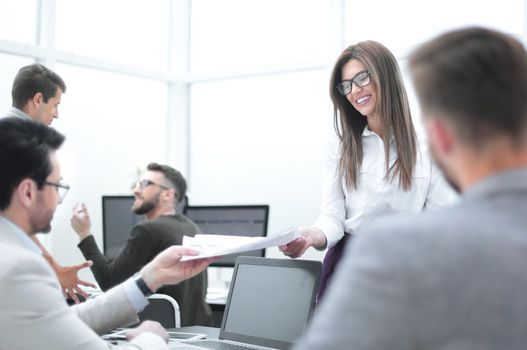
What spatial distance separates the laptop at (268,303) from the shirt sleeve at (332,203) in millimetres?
373

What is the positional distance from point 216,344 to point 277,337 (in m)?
0.22

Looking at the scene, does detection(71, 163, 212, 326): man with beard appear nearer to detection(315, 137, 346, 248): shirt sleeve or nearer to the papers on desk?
detection(315, 137, 346, 248): shirt sleeve

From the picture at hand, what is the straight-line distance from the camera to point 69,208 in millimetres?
5148

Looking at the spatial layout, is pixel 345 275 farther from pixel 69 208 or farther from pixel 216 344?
pixel 69 208

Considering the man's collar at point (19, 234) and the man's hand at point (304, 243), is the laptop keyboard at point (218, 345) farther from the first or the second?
the man's collar at point (19, 234)

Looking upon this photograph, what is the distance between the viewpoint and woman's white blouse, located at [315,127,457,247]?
2355mm

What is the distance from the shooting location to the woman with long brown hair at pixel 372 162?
7.73 feet

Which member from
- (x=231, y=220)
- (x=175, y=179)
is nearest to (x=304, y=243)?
(x=175, y=179)

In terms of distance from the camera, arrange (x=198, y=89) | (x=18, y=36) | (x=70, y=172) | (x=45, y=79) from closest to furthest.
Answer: (x=45, y=79) < (x=18, y=36) < (x=70, y=172) < (x=198, y=89)

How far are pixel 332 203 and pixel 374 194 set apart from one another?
6.5 inches

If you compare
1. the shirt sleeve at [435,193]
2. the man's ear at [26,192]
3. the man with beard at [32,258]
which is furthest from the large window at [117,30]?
the man's ear at [26,192]

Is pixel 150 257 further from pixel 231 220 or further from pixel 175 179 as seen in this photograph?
pixel 231 220

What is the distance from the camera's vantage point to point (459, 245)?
79 centimetres

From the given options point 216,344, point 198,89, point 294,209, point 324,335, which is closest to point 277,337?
point 216,344
